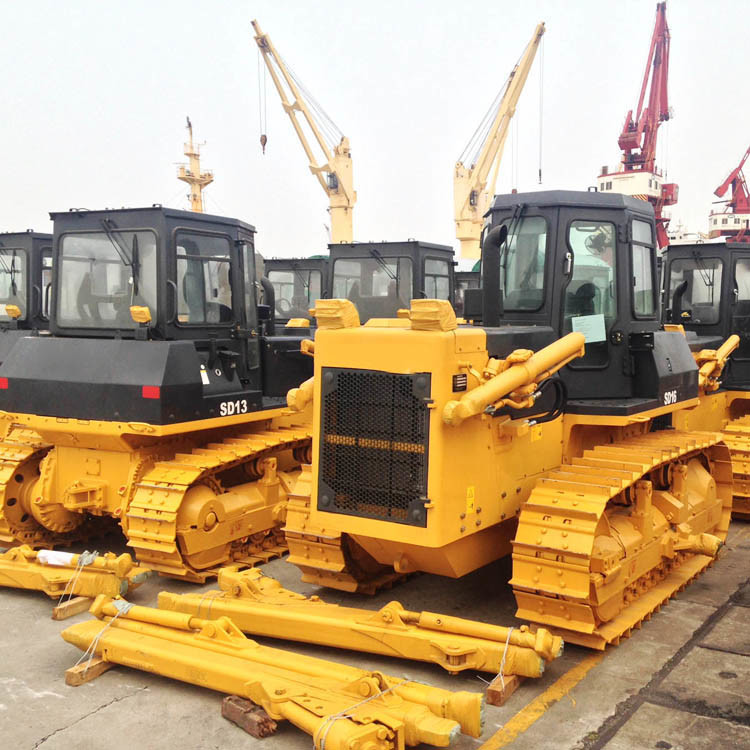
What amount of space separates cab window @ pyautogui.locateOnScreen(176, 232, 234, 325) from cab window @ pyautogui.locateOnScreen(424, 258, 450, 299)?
15.4 ft

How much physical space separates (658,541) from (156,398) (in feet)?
13.0

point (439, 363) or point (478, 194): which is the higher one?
point (478, 194)

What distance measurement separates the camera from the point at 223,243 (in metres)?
7.47

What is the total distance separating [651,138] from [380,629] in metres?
43.8

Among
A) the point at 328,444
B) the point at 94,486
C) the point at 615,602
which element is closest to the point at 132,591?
the point at 94,486

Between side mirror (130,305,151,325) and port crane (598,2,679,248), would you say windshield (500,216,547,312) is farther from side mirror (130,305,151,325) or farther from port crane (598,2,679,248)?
port crane (598,2,679,248)

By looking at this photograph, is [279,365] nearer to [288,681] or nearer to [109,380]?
[109,380]

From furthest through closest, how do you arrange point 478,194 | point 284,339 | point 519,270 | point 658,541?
1. point 478,194
2. point 284,339
3. point 519,270
4. point 658,541

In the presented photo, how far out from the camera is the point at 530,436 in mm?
5668

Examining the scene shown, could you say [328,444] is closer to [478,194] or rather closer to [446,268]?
[446,268]

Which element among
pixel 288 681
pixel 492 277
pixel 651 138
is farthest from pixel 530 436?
pixel 651 138

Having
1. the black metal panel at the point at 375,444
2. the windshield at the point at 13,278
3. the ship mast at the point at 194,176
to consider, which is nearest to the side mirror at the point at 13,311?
the windshield at the point at 13,278

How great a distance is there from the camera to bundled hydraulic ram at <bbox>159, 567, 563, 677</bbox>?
457 cm

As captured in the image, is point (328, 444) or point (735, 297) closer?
point (328, 444)
